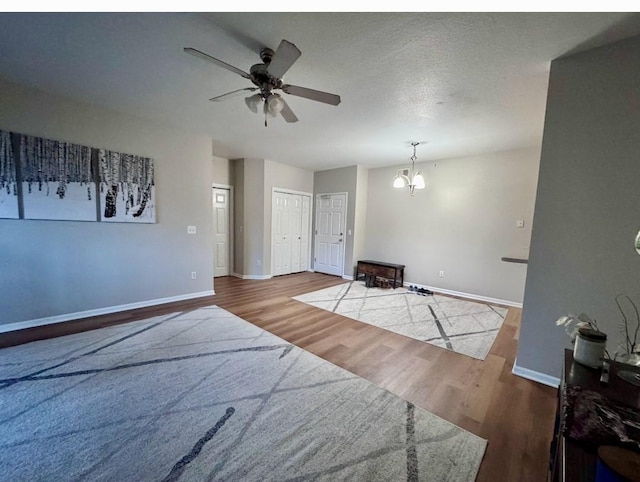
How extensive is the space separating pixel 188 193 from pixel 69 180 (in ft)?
4.26

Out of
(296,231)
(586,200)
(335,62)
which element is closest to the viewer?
(586,200)

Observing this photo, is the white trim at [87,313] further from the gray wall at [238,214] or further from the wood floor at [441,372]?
the gray wall at [238,214]

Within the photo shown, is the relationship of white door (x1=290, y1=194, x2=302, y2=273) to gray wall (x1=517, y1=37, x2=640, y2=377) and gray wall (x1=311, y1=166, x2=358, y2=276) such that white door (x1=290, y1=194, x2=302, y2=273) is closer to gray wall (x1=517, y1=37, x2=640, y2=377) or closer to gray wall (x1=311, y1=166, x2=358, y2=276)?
gray wall (x1=311, y1=166, x2=358, y2=276)

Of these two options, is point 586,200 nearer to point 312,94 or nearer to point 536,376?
point 536,376

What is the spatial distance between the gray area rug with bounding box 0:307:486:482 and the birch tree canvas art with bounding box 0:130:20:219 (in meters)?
1.39

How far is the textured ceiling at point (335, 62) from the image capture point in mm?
1679

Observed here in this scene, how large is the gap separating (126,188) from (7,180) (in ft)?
3.20

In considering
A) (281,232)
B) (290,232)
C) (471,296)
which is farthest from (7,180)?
(471,296)

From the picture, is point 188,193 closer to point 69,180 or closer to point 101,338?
point 69,180

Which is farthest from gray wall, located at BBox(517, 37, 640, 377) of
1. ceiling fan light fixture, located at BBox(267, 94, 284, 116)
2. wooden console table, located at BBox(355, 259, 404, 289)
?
wooden console table, located at BBox(355, 259, 404, 289)

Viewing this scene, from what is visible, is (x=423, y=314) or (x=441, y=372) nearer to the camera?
(x=441, y=372)

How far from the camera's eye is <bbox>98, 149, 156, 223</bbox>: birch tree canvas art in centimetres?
315

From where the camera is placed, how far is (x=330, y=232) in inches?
243

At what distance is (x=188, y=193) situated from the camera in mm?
3891
